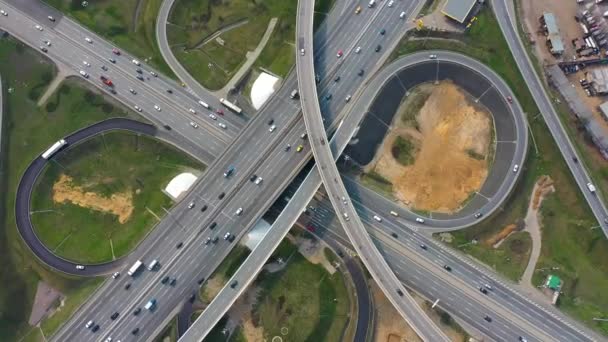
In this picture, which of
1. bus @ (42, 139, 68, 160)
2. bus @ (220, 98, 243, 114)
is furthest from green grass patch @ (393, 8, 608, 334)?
bus @ (42, 139, 68, 160)

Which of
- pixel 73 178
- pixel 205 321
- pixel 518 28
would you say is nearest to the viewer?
pixel 205 321

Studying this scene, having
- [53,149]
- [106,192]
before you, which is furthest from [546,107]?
[53,149]

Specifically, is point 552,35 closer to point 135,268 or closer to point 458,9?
point 458,9

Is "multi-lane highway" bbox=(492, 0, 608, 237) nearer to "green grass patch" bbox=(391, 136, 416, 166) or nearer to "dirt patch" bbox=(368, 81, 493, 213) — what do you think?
"dirt patch" bbox=(368, 81, 493, 213)

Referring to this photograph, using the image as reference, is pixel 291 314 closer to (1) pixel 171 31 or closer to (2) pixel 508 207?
(2) pixel 508 207

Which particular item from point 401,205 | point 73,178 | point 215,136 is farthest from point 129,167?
point 401,205

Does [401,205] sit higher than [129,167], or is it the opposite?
[401,205]

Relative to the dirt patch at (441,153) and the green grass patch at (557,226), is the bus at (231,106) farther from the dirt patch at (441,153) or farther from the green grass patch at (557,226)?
the green grass patch at (557,226)
